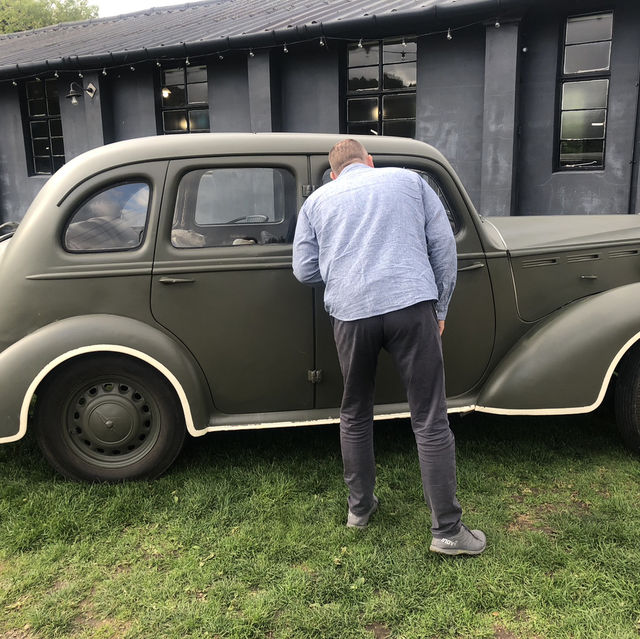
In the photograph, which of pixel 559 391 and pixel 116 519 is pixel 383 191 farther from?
pixel 116 519

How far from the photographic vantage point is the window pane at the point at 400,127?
1066cm

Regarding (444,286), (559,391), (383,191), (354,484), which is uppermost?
(383,191)

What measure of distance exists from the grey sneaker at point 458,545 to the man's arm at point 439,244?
3.47 feet

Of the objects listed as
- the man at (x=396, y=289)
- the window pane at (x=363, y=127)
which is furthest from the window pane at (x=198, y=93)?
the man at (x=396, y=289)

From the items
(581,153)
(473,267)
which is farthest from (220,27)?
(473,267)

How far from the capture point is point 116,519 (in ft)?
9.93

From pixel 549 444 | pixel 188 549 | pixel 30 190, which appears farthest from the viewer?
pixel 30 190

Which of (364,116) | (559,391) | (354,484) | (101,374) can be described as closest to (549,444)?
(559,391)

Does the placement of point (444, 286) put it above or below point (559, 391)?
above

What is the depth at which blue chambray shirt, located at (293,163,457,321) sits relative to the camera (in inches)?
100

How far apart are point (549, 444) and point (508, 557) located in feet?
4.41

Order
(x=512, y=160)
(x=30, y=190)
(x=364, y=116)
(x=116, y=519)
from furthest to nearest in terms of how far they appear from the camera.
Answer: (x=30, y=190)
(x=364, y=116)
(x=512, y=160)
(x=116, y=519)

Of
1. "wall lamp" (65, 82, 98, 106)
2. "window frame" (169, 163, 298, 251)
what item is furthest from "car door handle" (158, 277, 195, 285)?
"wall lamp" (65, 82, 98, 106)

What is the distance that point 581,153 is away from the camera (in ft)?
31.5
